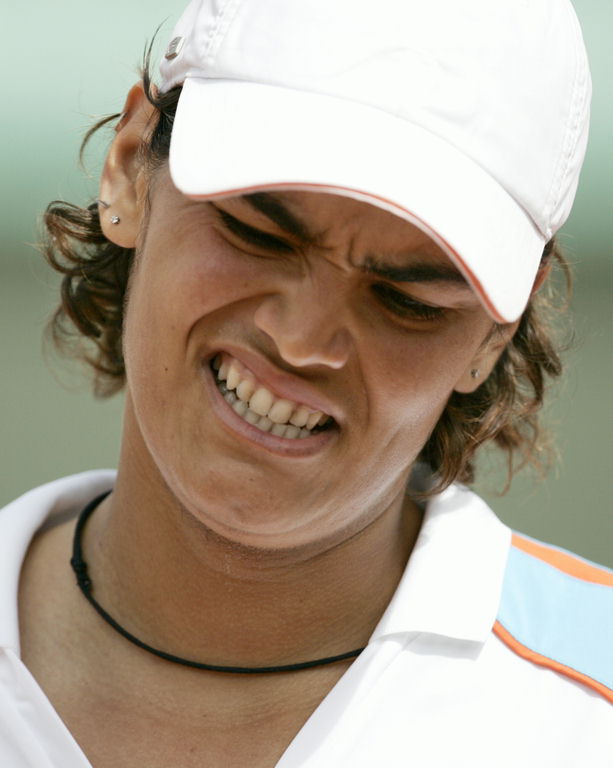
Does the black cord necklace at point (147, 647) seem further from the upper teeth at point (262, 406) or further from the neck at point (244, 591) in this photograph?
the upper teeth at point (262, 406)

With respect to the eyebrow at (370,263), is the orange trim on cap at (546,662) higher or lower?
lower

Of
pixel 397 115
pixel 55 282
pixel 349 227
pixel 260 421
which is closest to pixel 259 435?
pixel 260 421

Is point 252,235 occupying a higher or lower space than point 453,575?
higher

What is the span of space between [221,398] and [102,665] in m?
0.40

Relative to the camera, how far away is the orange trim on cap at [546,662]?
1.34m

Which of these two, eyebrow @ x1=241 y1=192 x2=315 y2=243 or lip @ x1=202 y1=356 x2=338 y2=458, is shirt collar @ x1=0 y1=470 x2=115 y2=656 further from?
→ eyebrow @ x1=241 y1=192 x2=315 y2=243

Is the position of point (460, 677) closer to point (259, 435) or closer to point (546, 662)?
point (546, 662)

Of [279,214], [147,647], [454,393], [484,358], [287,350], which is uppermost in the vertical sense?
[279,214]

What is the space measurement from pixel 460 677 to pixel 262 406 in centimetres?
38

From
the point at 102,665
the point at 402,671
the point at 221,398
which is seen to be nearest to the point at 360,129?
the point at 221,398

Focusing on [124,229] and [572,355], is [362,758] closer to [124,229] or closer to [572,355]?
[124,229]

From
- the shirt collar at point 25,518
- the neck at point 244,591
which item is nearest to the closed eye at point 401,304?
the neck at point 244,591

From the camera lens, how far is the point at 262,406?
4.21 ft

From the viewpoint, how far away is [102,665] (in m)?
1.48
